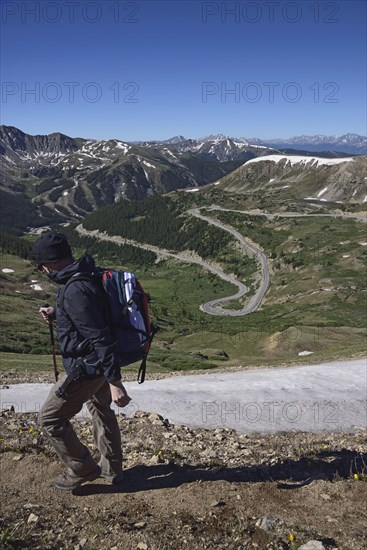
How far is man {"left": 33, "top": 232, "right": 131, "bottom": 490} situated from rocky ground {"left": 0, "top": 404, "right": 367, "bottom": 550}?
0.58 m

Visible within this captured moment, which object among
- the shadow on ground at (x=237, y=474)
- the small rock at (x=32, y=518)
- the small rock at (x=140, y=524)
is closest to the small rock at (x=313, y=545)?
the shadow on ground at (x=237, y=474)

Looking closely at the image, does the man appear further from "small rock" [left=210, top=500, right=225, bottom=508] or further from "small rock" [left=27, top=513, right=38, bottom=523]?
"small rock" [left=210, top=500, right=225, bottom=508]

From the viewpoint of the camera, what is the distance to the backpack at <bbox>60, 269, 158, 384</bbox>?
751 cm

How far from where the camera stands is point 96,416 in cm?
866

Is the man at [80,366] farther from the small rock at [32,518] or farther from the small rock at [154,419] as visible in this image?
the small rock at [154,419]

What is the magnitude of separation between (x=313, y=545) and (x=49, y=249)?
6.05 metres

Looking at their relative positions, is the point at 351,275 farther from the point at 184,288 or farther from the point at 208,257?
the point at 208,257

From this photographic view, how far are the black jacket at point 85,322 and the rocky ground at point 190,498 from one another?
236cm

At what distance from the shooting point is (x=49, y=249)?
7465mm

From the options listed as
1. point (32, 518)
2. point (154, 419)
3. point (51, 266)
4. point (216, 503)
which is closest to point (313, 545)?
point (216, 503)

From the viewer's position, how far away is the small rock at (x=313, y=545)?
21.0 ft

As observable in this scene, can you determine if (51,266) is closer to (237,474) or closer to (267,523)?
(267,523)

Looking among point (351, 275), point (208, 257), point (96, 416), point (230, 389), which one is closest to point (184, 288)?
point (208, 257)

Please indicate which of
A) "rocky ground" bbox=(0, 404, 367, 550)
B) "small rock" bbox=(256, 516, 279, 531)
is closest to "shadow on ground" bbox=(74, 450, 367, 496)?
"rocky ground" bbox=(0, 404, 367, 550)
